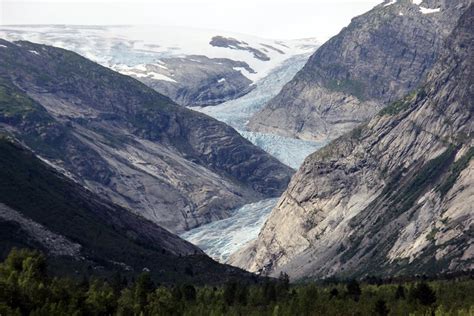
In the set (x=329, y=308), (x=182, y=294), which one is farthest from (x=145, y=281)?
(x=329, y=308)

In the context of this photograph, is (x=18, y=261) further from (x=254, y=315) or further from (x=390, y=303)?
(x=390, y=303)

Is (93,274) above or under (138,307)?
under

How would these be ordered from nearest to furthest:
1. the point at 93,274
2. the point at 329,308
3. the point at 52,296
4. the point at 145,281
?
the point at 52,296 → the point at 329,308 → the point at 145,281 → the point at 93,274

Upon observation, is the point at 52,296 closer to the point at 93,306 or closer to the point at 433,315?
the point at 93,306

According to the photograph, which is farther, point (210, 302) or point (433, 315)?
point (210, 302)

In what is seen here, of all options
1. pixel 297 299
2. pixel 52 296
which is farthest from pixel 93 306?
pixel 297 299


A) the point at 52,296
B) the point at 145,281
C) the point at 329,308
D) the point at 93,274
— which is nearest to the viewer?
the point at 52,296
